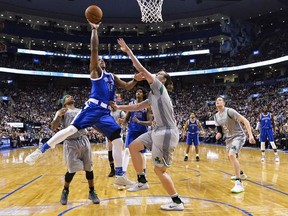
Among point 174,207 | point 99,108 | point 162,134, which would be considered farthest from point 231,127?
point 99,108

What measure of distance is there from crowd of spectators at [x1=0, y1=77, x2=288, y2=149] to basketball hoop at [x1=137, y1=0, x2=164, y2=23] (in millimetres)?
14924

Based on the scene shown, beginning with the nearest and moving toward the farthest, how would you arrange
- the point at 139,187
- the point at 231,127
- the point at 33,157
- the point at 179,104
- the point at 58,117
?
the point at 33,157, the point at 58,117, the point at 139,187, the point at 231,127, the point at 179,104

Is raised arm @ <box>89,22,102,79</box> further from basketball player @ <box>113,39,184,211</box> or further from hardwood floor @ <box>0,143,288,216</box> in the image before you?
hardwood floor @ <box>0,143,288,216</box>

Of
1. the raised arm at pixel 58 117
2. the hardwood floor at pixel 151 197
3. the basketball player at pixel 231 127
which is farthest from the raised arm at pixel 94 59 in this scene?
the basketball player at pixel 231 127

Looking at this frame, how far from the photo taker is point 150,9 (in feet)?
63.3

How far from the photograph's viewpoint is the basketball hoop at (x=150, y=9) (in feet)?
61.8

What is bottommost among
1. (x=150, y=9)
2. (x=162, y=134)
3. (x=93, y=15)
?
(x=162, y=134)

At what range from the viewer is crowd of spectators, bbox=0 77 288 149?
32.3 meters

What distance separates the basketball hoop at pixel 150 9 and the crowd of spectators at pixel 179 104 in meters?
14.9

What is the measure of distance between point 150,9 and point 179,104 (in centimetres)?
2804

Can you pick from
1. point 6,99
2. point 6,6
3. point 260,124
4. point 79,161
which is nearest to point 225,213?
point 79,161

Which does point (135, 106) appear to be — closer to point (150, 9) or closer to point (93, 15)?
point (93, 15)

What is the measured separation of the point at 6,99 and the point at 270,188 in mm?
41167

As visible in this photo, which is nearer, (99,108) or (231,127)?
(99,108)
